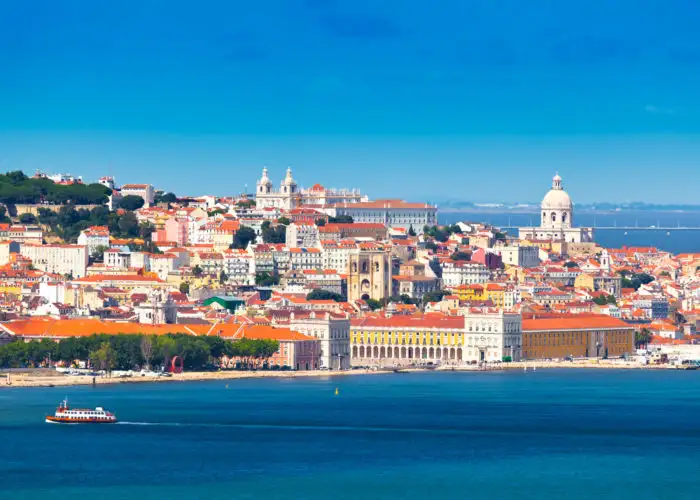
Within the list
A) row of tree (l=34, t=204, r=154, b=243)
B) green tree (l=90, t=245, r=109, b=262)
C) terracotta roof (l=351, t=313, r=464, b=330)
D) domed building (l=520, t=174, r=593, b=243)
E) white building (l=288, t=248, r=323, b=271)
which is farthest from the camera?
domed building (l=520, t=174, r=593, b=243)

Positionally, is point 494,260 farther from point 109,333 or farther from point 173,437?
point 173,437

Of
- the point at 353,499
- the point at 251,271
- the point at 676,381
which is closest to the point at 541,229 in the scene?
the point at 251,271

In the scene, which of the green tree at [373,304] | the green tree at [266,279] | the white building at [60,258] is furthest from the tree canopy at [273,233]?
the green tree at [373,304]

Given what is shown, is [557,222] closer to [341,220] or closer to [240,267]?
[341,220]

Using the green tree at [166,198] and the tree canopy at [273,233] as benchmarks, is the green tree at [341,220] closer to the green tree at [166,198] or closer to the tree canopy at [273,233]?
the tree canopy at [273,233]

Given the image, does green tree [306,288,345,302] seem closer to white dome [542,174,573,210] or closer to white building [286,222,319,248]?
white building [286,222,319,248]

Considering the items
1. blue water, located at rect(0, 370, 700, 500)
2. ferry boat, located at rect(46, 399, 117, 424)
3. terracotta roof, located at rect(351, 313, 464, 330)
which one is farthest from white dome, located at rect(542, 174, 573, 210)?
ferry boat, located at rect(46, 399, 117, 424)
